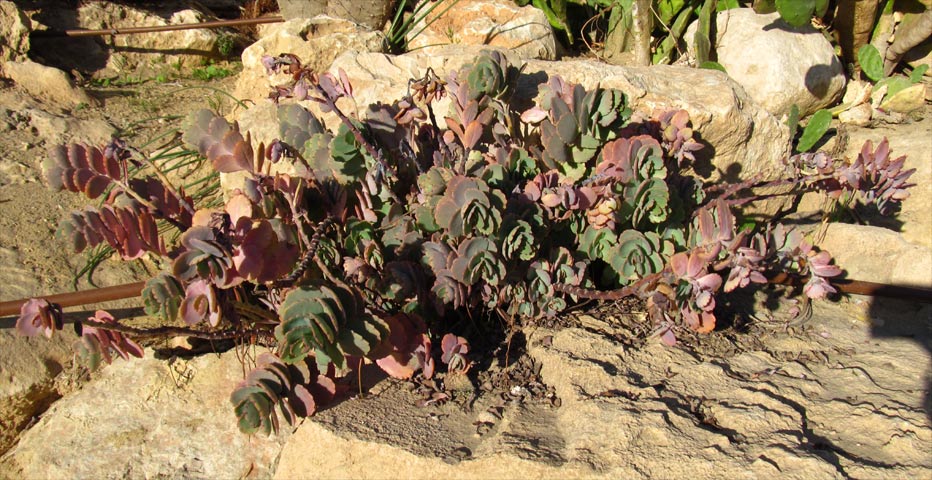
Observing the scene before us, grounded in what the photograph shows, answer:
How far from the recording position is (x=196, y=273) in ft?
5.03

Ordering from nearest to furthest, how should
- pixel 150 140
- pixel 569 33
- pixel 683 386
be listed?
pixel 683 386 → pixel 150 140 → pixel 569 33

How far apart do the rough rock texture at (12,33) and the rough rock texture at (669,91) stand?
1.80 meters

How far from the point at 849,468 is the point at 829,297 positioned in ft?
3.33

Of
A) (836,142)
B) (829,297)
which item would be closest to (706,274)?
(829,297)

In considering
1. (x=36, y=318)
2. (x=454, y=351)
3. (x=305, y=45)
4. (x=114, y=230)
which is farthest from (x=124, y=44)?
(x=454, y=351)

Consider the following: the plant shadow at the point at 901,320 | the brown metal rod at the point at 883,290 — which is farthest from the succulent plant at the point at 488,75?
the plant shadow at the point at 901,320

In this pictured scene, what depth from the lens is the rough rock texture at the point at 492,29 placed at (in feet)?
10.9

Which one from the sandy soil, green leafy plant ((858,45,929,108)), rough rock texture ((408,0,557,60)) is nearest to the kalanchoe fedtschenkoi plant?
the sandy soil

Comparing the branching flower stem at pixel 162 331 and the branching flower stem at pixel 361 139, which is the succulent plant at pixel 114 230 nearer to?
the branching flower stem at pixel 162 331

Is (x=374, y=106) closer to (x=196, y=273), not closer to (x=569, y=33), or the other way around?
(x=196, y=273)

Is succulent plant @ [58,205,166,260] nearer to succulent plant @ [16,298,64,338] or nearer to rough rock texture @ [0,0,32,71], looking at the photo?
succulent plant @ [16,298,64,338]

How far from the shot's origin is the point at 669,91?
8.39 ft

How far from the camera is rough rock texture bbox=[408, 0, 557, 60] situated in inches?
131

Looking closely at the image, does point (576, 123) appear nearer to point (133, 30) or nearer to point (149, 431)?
point (149, 431)
